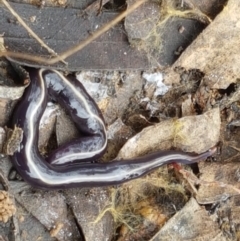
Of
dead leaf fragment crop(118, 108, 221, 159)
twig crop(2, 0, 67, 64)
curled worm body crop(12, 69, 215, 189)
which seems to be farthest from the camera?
dead leaf fragment crop(118, 108, 221, 159)

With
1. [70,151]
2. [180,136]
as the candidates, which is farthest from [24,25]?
[180,136]

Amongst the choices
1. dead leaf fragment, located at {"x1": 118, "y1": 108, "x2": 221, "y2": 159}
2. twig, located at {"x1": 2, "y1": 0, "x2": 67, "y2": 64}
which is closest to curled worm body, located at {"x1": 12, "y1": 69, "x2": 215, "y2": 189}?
dead leaf fragment, located at {"x1": 118, "y1": 108, "x2": 221, "y2": 159}

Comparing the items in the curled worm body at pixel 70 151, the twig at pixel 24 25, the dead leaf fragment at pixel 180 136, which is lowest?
the dead leaf fragment at pixel 180 136

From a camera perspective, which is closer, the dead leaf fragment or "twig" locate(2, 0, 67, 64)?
"twig" locate(2, 0, 67, 64)

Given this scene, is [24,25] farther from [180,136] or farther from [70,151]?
[180,136]

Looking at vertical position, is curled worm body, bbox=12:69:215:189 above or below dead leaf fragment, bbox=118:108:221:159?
above

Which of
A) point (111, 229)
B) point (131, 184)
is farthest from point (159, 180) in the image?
point (111, 229)

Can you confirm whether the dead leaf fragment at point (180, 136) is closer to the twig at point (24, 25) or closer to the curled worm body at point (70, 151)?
the curled worm body at point (70, 151)

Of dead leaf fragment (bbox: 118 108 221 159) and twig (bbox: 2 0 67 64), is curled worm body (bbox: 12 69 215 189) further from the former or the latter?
twig (bbox: 2 0 67 64)

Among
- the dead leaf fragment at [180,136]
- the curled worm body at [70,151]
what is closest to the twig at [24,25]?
the curled worm body at [70,151]

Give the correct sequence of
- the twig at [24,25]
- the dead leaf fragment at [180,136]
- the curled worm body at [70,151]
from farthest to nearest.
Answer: the dead leaf fragment at [180,136]
the curled worm body at [70,151]
the twig at [24,25]
